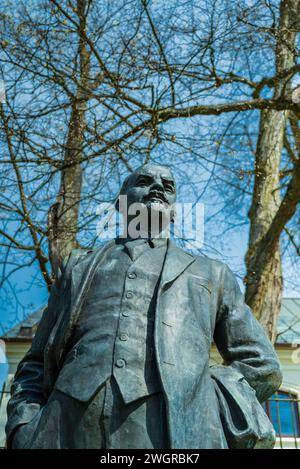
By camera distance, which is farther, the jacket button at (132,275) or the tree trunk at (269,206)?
the tree trunk at (269,206)

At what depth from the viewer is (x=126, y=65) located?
24.9ft

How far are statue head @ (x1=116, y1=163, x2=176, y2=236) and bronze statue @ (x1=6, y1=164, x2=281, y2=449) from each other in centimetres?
1

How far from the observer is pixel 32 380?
2.84 metres

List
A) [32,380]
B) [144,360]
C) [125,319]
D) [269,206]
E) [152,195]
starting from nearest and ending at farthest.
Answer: [144,360], [125,319], [32,380], [152,195], [269,206]

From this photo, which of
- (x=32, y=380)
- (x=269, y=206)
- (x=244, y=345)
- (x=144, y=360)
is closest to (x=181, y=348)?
(x=144, y=360)

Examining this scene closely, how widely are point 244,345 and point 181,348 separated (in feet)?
1.34

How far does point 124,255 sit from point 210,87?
18.0ft

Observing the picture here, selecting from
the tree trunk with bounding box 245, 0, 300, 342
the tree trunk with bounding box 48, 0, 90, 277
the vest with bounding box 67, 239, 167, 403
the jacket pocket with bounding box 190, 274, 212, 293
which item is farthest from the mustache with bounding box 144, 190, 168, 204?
the tree trunk with bounding box 245, 0, 300, 342

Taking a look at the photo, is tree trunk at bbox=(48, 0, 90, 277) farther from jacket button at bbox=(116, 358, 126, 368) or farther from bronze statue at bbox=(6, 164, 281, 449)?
jacket button at bbox=(116, 358, 126, 368)

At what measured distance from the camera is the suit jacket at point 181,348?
246 cm

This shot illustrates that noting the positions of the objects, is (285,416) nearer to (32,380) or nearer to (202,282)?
(202,282)

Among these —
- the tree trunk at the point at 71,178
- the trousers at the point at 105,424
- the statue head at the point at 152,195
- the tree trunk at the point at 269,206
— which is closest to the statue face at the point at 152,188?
the statue head at the point at 152,195

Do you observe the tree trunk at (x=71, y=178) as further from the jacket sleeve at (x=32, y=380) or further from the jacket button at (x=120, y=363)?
the jacket button at (x=120, y=363)

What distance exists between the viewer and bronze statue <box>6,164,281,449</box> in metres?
2.42
